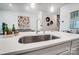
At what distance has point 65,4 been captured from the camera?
105 cm

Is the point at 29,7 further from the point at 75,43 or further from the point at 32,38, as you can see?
the point at 75,43

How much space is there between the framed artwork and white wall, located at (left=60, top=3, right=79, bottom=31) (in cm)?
44

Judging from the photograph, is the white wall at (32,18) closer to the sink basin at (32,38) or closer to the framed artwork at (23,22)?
the framed artwork at (23,22)

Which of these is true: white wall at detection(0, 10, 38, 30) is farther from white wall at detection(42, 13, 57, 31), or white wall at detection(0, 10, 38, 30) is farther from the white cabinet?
the white cabinet

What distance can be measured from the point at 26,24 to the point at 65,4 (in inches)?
21.7

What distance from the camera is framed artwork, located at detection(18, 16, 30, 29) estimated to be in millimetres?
1020

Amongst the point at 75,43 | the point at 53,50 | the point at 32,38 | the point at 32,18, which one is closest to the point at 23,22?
the point at 32,18

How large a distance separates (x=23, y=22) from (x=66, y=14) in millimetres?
560

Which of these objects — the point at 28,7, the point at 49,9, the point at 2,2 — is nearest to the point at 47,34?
the point at 49,9

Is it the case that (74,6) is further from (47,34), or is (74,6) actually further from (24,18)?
(24,18)

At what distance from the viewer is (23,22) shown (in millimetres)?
1038

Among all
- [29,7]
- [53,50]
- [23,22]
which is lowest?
[53,50]

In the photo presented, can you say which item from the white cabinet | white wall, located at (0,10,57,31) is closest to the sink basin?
white wall, located at (0,10,57,31)
